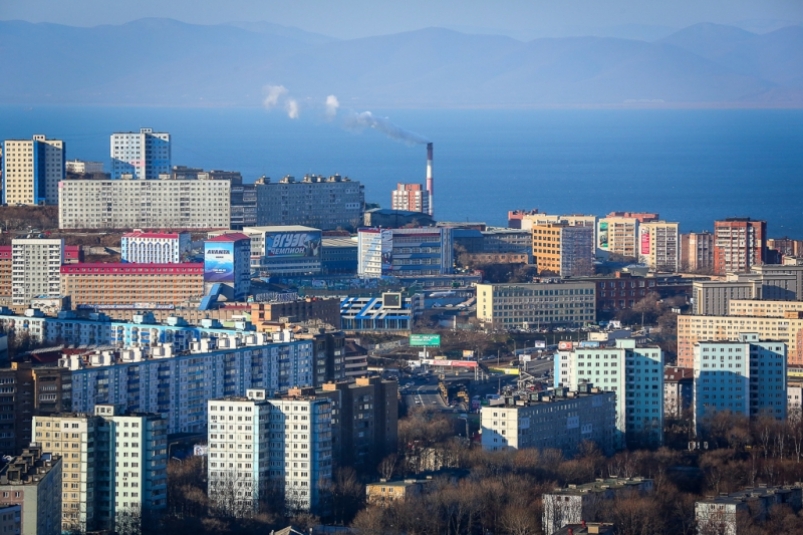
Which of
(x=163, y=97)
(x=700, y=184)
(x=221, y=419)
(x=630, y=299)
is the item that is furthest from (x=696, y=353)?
(x=163, y=97)

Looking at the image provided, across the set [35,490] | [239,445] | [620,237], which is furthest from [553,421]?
[620,237]

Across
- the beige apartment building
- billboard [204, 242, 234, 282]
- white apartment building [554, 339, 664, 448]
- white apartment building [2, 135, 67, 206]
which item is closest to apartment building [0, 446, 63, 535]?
white apartment building [554, 339, 664, 448]

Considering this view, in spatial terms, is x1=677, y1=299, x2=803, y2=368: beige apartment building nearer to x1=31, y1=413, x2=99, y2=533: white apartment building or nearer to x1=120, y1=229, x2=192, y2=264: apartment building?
x1=120, y1=229, x2=192, y2=264: apartment building

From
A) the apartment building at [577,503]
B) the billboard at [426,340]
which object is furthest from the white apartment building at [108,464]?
the billboard at [426,340]

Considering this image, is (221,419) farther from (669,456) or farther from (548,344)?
(548,344)

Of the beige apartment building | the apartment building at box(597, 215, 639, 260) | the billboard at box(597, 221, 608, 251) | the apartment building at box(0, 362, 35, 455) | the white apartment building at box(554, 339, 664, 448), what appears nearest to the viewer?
the apartment building at box(0, 362, 35, 455)

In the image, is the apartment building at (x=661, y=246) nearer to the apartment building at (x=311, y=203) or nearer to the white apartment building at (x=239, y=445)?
the apartment building at (x=311, y=203)
